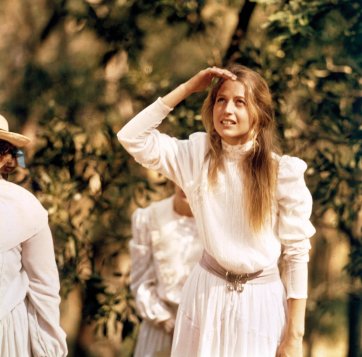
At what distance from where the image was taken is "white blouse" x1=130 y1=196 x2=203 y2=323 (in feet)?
15.0

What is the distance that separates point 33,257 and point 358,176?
302 centimetres

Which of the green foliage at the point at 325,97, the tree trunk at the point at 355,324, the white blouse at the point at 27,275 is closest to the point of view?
the white blouse at the point at 27,275

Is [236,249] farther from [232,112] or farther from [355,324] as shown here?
[355,324]

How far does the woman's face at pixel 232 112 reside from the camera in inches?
132

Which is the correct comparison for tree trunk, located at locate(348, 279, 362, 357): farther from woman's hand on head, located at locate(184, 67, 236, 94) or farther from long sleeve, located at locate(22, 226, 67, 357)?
long sleeve, located at locate(22, 226, 67, 357)

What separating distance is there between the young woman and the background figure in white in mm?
1120

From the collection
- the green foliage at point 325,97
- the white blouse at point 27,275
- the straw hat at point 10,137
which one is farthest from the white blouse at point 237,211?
the green foliage at point 325,97

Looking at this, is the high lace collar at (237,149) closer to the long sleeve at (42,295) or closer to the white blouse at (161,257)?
the long sleeve at (42,295)

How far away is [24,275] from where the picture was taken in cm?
318

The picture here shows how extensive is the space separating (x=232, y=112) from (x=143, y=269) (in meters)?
1.68

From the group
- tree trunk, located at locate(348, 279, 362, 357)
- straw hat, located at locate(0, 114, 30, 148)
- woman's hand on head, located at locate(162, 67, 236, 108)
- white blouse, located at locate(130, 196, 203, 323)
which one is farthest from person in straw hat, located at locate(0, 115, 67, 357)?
tree trunk, located at locate(348, 279, 362, 357)

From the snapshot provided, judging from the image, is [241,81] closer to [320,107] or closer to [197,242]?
[197,242]

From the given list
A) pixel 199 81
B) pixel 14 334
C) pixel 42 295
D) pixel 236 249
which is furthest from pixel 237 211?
pixel 14 334

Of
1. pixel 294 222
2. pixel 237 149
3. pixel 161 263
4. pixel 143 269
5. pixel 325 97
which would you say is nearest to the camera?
pixel 294 222
